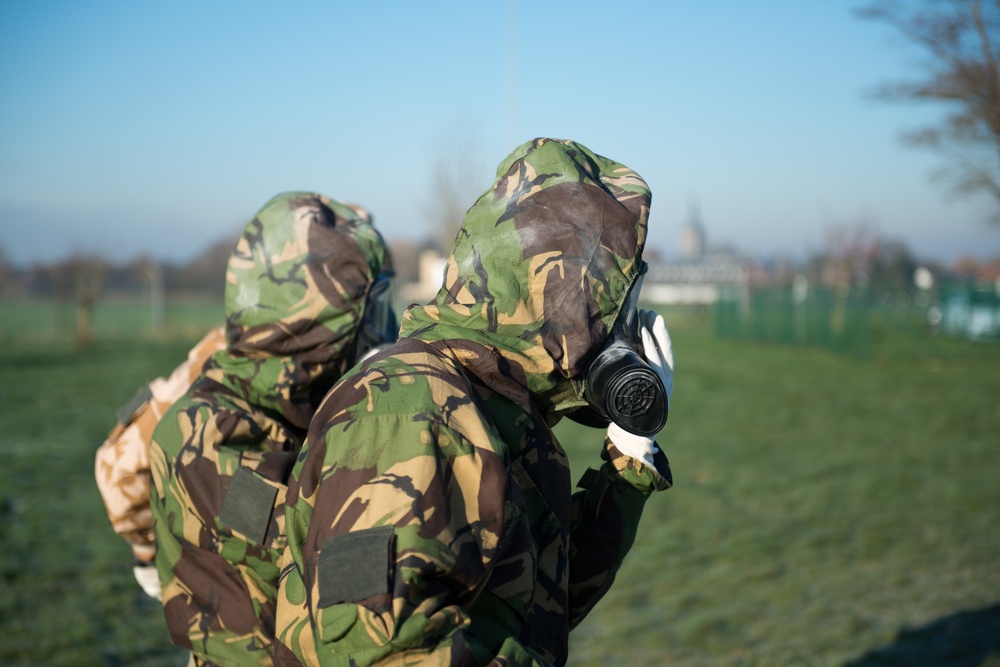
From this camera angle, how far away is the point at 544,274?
1513 millimetres

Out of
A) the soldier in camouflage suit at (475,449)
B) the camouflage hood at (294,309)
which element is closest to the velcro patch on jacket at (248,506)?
the camouflage hood at (294,309)

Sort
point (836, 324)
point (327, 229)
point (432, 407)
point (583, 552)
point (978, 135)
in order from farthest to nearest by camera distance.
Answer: point (836, 324)
point (978, 135)
point (327, 229)
point (583, 552)
point (432, 407)

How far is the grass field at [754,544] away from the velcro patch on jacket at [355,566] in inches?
151

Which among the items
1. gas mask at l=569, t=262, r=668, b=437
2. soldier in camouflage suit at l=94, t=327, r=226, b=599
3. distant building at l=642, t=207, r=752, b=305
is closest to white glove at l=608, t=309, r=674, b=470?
gas mask at l=569, t=262, r=668, b=437

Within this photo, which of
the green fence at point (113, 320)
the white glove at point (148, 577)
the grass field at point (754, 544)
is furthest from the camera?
the green fence at point (113, 320)

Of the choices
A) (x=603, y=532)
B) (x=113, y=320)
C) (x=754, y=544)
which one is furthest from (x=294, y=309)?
(x=113, y=320)

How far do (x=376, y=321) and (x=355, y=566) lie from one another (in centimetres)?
132

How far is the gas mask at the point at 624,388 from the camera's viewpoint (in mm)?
1514

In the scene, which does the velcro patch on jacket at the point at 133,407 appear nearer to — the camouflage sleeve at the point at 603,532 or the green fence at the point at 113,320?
the camouflage sleeve at the point at 603,532

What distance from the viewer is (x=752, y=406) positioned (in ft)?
46.1

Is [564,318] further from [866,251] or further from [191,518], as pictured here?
[866,251]

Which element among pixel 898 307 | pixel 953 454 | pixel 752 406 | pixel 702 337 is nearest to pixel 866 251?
pixel 702 337

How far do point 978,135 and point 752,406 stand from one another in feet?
19.3

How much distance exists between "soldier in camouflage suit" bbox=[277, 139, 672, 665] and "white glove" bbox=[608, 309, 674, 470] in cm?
2
